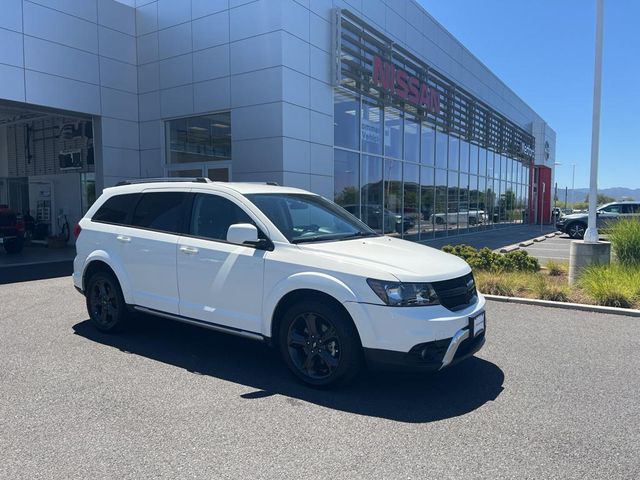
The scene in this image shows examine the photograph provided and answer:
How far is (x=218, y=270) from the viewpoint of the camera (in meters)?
4.98

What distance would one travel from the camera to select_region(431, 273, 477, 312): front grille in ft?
14.1

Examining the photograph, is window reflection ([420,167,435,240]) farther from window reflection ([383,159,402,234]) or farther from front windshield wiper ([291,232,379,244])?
front windshield wiper ([291,232,379,244])

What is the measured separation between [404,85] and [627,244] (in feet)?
34.1

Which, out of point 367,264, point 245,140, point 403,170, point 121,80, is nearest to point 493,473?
point 367,264

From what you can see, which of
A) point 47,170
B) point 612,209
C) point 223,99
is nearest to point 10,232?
point 47,170

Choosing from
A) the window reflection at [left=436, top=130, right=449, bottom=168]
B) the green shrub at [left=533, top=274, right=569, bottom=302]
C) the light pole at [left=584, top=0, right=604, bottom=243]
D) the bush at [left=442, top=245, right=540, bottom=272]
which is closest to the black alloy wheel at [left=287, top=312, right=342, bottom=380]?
the green shrub at [left=533, top=274, right=569, bottom=302]

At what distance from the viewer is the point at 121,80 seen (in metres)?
15.2

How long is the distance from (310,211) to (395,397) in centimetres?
223

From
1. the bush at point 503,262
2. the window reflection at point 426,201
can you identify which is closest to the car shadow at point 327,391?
the bush at point 503,262

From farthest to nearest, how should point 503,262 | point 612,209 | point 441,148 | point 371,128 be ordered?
point 612,209
point 441,148
point 371,128
point 503,262

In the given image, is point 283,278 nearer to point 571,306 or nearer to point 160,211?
point 160,211

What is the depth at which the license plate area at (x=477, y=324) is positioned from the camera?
4.41 metres

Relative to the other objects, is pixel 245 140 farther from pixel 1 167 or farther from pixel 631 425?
pixel 1 167

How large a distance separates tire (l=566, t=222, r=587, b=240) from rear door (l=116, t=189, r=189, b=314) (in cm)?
2182
